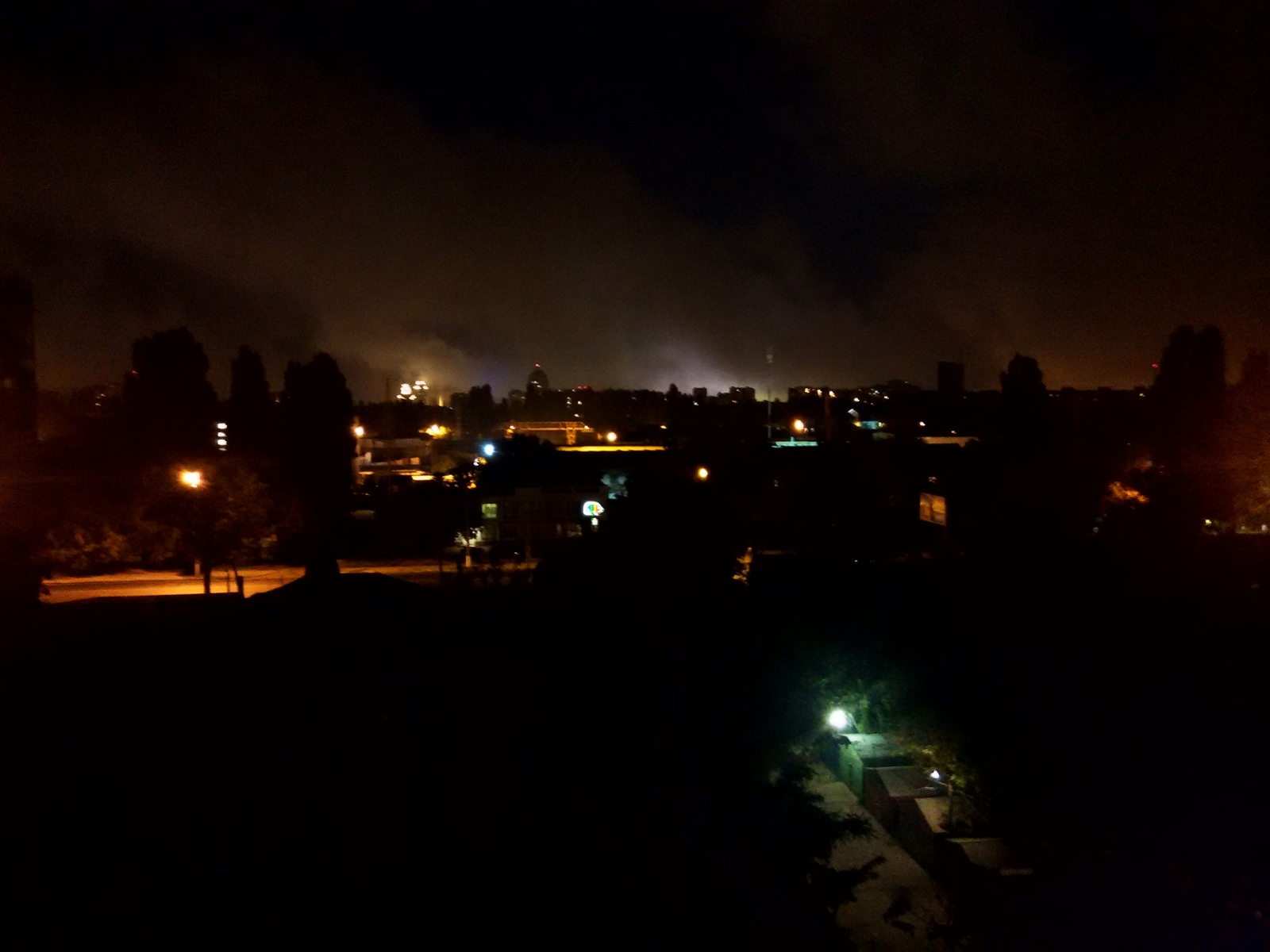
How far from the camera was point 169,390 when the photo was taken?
72.6 ft

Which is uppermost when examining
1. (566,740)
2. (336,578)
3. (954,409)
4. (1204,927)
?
(954,409)

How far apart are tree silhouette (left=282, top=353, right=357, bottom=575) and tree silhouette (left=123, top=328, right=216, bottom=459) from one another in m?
2.09

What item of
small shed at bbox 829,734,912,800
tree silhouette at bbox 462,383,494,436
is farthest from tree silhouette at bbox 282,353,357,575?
tree silhouette at bbox 462,383,494,436

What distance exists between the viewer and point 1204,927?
596 cm

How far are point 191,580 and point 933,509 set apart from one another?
13.7m

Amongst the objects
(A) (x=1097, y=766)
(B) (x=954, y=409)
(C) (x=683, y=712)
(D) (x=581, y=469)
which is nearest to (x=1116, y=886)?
(A) (x=1097, y=766)

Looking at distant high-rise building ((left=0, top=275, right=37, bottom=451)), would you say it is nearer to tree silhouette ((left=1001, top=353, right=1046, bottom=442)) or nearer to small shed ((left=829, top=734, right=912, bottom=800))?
small shed ((left=829, top=734, right=912, bottom=800))

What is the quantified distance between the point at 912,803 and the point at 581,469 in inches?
555

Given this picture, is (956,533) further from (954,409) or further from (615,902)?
(954,409)

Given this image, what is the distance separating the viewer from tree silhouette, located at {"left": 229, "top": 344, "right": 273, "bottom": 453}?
23953 mm

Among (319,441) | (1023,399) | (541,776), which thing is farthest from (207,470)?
(1023,399)

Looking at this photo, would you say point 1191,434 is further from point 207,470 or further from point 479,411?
point 479,411

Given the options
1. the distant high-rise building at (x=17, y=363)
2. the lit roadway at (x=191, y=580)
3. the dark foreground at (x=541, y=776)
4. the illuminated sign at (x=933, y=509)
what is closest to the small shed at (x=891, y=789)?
the dark foreground at (x=541, y=776)

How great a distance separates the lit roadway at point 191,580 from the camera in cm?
1545
